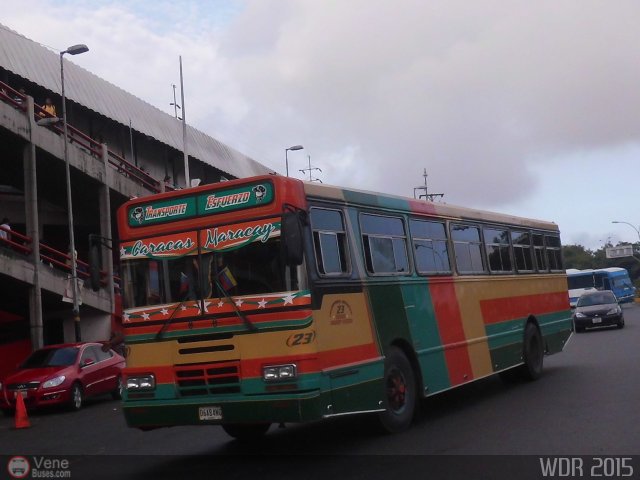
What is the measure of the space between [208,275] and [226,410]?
149 cm

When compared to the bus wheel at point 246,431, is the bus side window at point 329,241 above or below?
above

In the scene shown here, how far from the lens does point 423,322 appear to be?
12.1m

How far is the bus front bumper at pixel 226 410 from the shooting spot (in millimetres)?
9062

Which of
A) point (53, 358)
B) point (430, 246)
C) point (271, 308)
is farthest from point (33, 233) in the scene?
point (271, 308)

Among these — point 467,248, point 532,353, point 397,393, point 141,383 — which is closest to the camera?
point 141,383

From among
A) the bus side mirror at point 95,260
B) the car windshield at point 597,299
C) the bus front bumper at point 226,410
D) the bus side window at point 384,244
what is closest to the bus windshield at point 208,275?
the bus side mirror at point 95,260

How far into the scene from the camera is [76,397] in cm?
1917

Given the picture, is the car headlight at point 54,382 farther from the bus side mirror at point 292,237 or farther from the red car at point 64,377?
the bus side mirror at point 292,237

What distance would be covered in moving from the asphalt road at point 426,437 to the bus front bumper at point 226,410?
1.84ft

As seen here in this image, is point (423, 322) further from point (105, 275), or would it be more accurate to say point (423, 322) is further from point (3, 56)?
point (3, 56)

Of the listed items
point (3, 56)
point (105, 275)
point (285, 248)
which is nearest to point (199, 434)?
point (285, 248)

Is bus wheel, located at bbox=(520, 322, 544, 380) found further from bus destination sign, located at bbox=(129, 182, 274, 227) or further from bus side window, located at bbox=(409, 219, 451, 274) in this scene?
bus destination sign, located at bbox=(129, 182, 274, 227)

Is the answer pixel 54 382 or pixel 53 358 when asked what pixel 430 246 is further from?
pixel 53 358

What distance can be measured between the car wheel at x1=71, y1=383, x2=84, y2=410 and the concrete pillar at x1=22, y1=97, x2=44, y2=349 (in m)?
7.47
